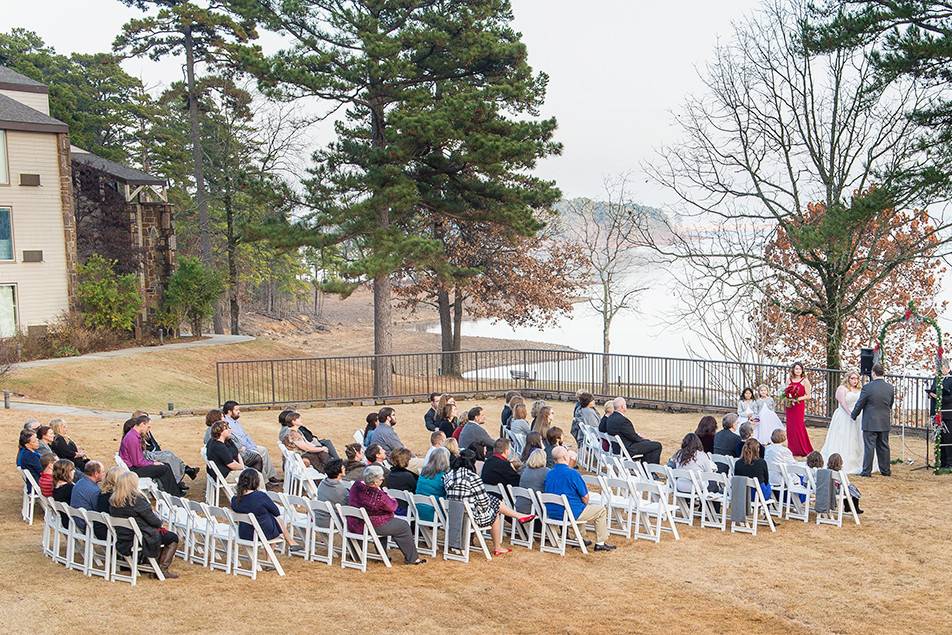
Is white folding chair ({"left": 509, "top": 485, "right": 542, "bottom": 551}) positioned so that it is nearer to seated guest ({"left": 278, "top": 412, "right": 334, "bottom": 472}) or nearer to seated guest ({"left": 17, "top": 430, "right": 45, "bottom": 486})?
seated guest ({"left": 278, "top": 412, "right": 334, "bottom": 472})

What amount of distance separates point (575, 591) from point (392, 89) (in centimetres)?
2453

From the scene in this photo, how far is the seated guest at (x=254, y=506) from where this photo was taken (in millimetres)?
10562

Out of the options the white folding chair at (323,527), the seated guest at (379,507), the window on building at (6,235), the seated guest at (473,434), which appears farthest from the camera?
the window on building at (6,235)

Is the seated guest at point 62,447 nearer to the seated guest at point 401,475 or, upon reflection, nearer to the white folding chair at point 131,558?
the white folding chair at point 131,558

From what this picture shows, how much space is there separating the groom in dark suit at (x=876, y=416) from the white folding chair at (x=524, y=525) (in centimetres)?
665

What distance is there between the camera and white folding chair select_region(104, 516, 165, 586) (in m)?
9.98

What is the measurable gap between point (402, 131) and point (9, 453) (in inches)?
652

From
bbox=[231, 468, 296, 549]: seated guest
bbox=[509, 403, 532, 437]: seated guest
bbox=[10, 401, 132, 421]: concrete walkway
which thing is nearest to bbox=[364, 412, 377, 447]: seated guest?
bbox=[509, 403, 532, 437]: seated guest

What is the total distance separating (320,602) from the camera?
31.3 ft

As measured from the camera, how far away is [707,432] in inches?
564

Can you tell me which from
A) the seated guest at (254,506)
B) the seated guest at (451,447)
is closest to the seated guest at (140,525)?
the seated guest at (254,506)

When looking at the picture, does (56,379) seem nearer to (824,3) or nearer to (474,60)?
(474,60)

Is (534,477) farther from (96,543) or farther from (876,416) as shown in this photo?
(876,416)

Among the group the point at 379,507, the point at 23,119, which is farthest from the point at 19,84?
the point at 379,507
